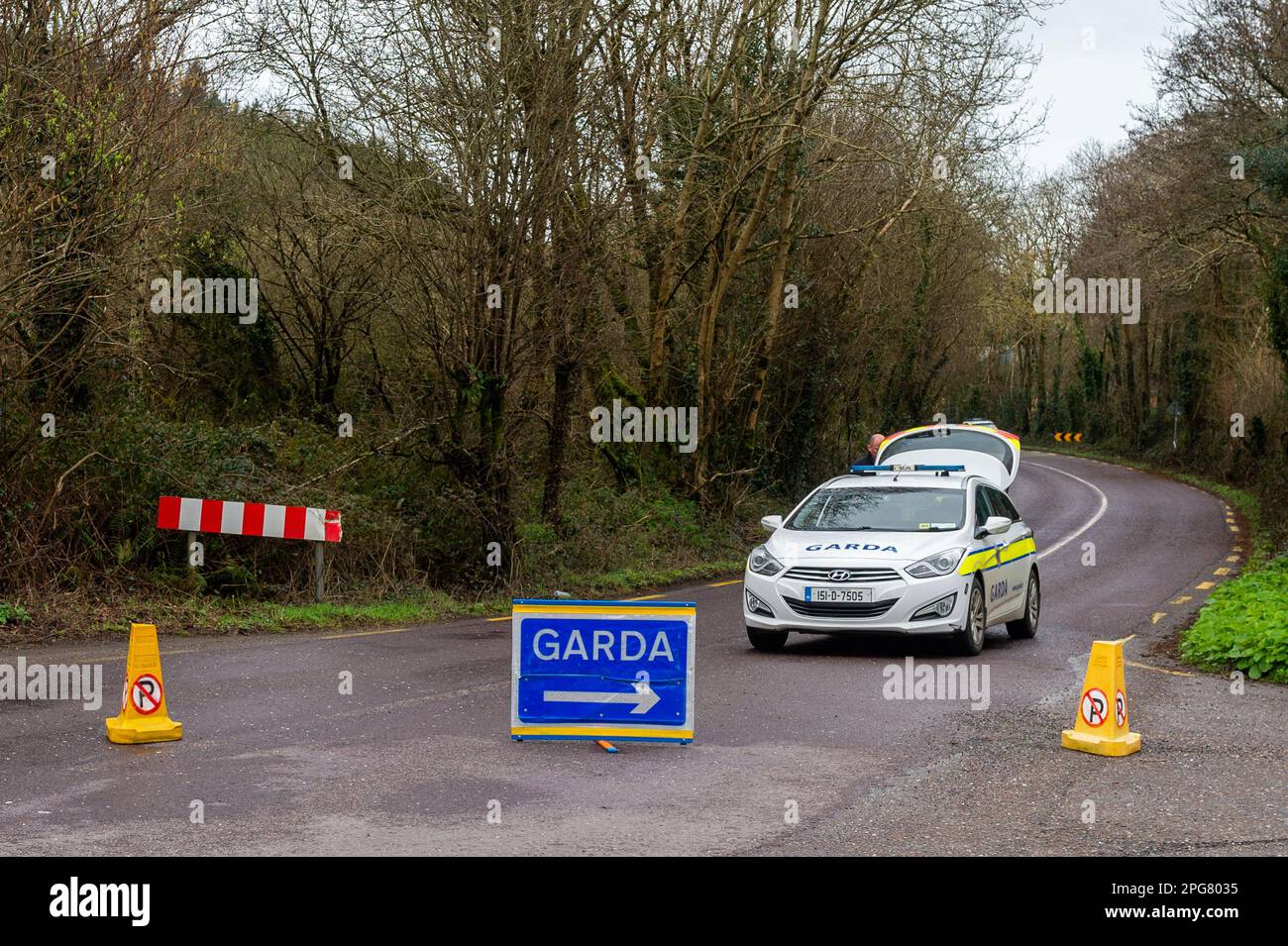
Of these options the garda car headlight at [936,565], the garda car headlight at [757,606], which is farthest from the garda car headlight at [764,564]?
Result: the garda car headlight at [936,565]

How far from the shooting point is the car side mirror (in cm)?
1467

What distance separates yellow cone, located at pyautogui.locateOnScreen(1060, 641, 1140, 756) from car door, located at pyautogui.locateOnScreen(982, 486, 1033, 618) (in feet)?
17.2

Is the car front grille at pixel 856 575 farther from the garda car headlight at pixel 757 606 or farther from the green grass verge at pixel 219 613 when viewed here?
the green grass verge at pixel 219 613

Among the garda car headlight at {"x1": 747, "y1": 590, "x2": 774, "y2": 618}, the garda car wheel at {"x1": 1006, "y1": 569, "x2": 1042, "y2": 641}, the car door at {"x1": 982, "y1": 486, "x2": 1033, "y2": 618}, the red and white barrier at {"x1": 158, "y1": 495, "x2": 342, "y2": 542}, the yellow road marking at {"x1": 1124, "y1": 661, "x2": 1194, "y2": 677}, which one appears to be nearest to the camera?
the yellow road marking at {"x1": 1124, "y1": 661, "x2": 1194, "y2": 677}

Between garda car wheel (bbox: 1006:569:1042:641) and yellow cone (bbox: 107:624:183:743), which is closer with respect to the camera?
yellow cone (bbox: 107:624:183:743)

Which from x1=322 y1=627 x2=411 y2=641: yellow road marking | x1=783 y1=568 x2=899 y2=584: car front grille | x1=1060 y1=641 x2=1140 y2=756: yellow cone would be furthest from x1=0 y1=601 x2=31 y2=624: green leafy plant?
x1=1060 y1=641 x2=1140 y2=756: yellow cone

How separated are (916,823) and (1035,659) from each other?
7.07 m

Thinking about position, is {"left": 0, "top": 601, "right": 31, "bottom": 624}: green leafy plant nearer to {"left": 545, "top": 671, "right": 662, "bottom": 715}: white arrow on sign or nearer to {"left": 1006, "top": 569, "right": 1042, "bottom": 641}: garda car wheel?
{"left": 545, "top": 671, "right": 662, "bottom": 715}: white arrow on sign

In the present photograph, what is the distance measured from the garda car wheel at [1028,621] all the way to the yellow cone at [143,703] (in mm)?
9412

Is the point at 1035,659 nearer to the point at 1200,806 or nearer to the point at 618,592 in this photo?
the point at 1200,806

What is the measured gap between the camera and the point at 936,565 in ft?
45.2

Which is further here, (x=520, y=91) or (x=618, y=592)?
(x=618, y=592)

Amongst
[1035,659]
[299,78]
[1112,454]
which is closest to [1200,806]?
[1035,659]

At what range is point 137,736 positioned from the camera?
9.23 m
